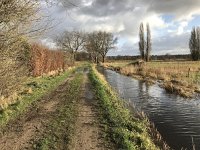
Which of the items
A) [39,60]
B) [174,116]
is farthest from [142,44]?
[174,116]

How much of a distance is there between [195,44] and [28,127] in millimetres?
92810

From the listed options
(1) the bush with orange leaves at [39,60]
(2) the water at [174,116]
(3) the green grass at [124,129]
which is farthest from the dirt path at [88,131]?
(1) the bush with orange leaves at [39,60]

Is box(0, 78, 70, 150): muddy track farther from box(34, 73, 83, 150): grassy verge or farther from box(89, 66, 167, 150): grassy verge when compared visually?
box(89, 66, 167, 150): grassy verge

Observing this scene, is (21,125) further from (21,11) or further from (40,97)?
(40,97)

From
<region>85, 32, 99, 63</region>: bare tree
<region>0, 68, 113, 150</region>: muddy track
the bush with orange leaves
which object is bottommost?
<region>0, 68, 113, 150</region>: muddy track

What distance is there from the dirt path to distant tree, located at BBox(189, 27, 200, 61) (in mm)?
86174

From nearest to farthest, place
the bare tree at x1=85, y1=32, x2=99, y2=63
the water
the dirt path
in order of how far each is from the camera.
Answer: the dirt path
the water
the bare tree at x1=85, y1=32, x2=99, y2=63

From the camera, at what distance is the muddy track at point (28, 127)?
10.1 meters

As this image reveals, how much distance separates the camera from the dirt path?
9742 mm

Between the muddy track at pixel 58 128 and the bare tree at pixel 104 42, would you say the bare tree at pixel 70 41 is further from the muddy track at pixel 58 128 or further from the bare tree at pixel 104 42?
the muddy track at pixel 58 128

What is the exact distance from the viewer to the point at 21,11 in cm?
1100

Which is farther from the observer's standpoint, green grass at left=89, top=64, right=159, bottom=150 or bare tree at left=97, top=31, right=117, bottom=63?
bare tree at left=97, top=31, right=117, bottom=63

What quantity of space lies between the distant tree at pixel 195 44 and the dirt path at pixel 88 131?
8617 cm

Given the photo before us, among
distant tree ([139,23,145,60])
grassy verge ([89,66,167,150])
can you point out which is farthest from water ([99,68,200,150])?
distant tree ([139,23,145,60])
